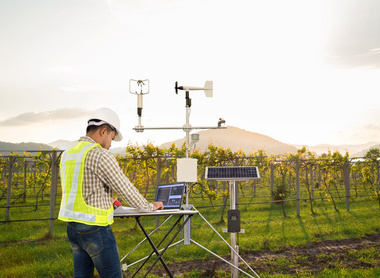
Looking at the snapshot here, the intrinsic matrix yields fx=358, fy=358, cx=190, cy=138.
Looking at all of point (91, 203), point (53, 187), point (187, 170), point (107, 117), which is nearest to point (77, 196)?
point (91, 203)

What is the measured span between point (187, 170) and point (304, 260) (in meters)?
2.98

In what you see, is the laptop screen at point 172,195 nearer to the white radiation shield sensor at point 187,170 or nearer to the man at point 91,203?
the white radiation shield sensor at point 187,170

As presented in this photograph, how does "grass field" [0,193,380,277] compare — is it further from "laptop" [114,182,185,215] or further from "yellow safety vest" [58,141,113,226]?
"yellow safety vest" [58,141,113,226]

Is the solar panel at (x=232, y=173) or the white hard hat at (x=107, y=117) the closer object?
the white hard hat at (x=107, y=117)

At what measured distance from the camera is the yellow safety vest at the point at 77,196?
2.40m

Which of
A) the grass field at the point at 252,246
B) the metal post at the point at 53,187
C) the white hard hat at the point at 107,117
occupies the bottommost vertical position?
the grass field at the point at 252,246

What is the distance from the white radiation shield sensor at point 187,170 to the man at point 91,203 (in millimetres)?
2669

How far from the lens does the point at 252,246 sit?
7.56 meters

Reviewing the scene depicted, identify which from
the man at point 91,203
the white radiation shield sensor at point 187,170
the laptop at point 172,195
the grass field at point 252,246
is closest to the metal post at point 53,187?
the grass field at point 252,246

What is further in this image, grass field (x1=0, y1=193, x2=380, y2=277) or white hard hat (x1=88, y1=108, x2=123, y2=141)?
grass field (x1=0, y1=193, x2=380, y2=277)

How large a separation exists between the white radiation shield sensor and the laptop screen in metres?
0.84

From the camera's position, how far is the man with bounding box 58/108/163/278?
2.40 m

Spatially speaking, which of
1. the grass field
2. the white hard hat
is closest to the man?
the white hard hat

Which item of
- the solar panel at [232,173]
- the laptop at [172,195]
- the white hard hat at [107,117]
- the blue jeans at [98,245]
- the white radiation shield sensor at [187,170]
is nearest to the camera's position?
the blue jeans at [98,245]
